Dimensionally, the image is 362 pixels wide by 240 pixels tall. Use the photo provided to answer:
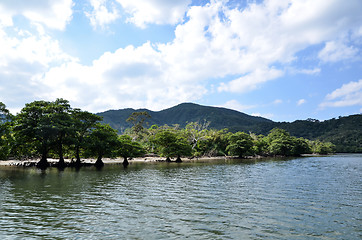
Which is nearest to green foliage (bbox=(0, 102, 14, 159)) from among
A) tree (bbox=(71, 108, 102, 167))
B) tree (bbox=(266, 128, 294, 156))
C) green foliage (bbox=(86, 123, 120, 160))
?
tree (bbox=(71, 108, 102, 167))

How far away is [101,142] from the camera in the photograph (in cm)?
5175

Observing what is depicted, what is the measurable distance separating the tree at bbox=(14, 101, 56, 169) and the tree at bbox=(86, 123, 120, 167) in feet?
26.1

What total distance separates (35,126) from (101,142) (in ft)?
42.2

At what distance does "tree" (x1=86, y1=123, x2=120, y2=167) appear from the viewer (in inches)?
2022

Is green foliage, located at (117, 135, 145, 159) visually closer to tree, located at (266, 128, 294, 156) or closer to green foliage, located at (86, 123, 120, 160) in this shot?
green foliage, located at (86, 123, 120, 160)

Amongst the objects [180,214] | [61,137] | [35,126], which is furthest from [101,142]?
[180,214]

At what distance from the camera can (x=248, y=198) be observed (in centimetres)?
1906

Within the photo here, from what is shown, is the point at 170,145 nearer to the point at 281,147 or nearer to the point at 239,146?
the point at 239,146

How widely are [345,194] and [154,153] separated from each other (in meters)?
73.7

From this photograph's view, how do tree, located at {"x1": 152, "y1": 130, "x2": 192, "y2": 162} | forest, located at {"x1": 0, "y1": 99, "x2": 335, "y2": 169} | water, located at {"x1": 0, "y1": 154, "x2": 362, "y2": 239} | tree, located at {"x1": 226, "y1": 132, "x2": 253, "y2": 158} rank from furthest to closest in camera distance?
1. tree, located at {"x1": 226, "y1": 132, "x2": 253, "y2": 158}
2. tree, located at {"x1": 152, "y1": 130, "x2": 192, "y2": 162}
3. forest, located at {"x1": 0, "y1": 99, "x2": 335, "y2": 169}
4. water, located at {"x1": 0, "y1": 154, "x2": 362, "y2": 239}

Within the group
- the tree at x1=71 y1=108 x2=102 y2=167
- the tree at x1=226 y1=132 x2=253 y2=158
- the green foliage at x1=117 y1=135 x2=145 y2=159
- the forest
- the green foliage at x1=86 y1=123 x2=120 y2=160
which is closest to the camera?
the forest

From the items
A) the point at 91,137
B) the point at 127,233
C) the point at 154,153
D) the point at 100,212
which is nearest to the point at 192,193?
the point at 100,212

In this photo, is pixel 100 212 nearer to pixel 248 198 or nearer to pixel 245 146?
pixel 248 198

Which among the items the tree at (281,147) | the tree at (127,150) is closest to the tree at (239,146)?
the tree at (281,147)
